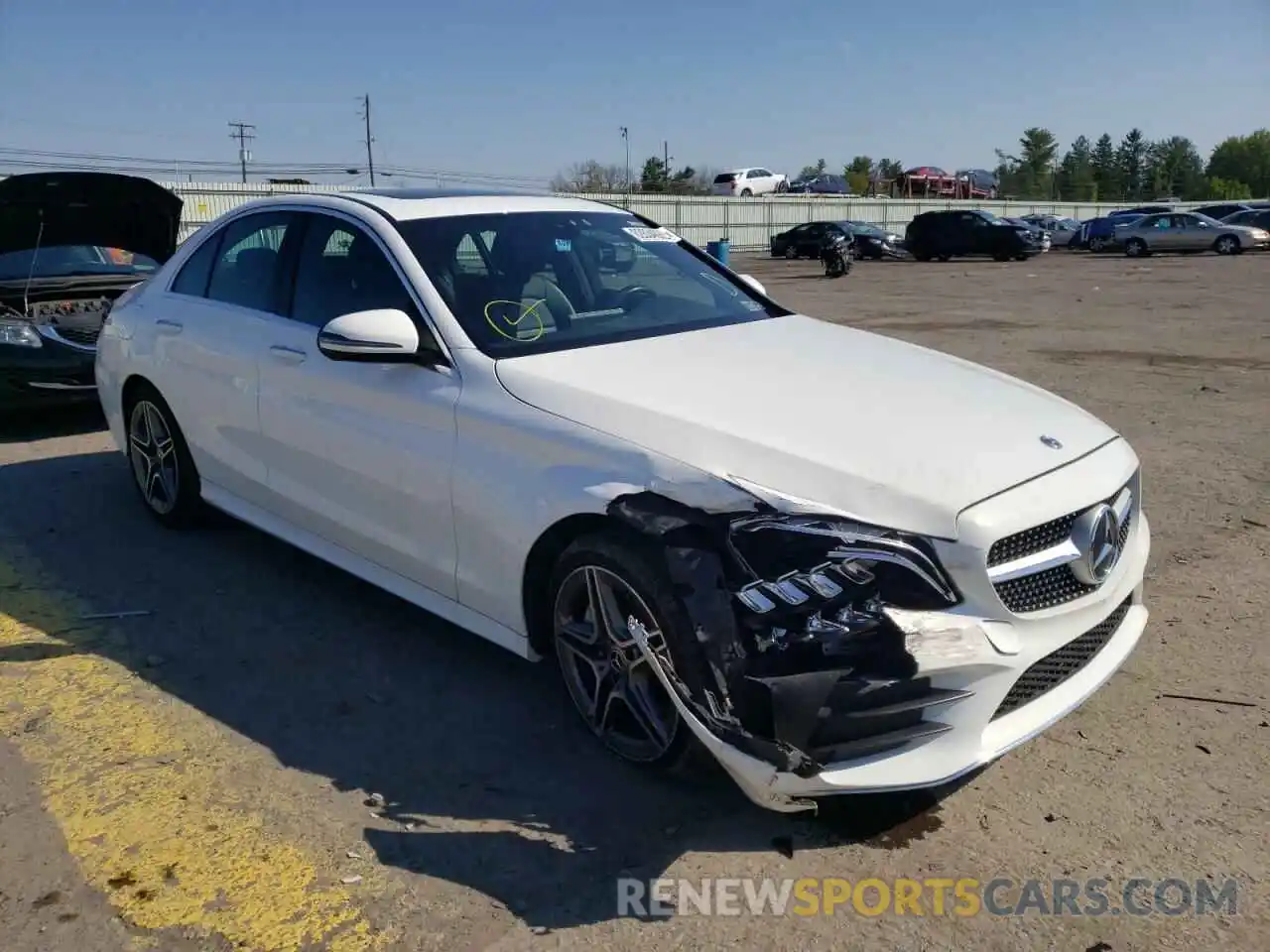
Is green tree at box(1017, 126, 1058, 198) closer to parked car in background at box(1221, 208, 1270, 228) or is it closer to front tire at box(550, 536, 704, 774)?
parked car in background at box(1221, 208, 1270, 228)

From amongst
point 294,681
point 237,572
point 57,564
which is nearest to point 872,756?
point 294,681

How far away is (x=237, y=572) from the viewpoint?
5016mm

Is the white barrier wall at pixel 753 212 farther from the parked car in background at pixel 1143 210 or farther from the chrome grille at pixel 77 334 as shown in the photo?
the chrome grille at pixel 77 334

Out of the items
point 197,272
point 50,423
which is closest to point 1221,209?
point 50,423

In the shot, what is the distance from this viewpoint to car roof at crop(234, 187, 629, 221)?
167 inches

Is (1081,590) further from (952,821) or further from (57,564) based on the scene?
(57,564)

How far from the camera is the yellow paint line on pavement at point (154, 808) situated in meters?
2.68

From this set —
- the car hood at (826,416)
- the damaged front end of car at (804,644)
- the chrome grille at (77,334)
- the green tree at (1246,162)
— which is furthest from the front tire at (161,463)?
the green tree at (1246,162)

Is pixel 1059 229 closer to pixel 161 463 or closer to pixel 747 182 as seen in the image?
pixel 747 182

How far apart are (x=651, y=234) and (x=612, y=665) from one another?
2.35m

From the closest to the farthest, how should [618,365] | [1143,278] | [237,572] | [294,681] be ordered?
[618,365], [294,681], [237,572], [1143,278]

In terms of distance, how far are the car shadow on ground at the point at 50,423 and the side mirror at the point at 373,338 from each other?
5275 mm

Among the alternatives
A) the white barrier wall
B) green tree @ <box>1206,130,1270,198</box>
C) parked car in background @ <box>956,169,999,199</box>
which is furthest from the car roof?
green tree @ <box>1206,130,1270,198</box>

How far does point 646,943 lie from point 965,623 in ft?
3.58
